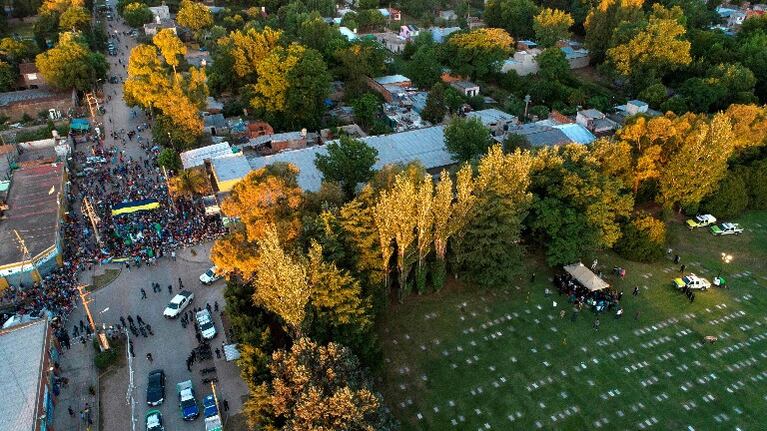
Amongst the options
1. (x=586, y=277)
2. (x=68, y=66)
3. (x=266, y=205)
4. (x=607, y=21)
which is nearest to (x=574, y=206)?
(x=586, y=277)

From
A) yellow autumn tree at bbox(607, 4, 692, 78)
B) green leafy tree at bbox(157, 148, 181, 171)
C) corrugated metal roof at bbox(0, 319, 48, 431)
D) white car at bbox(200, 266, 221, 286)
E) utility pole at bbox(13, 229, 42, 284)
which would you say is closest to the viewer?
corrugated metal roof at bbox(0, 319, 48, 431)

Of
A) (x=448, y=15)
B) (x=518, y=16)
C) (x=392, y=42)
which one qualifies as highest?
(x=518, y=16)

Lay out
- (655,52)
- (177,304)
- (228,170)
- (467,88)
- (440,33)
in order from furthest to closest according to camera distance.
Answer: (440,33), (467,88), (655,52), (228,170), (177,304)

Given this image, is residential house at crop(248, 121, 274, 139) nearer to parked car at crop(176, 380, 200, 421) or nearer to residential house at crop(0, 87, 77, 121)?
residential house at crop(0, 87, 77, 121)

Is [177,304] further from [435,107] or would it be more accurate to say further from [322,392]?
[435,107]

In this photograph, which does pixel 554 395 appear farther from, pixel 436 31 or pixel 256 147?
pixel 436 31

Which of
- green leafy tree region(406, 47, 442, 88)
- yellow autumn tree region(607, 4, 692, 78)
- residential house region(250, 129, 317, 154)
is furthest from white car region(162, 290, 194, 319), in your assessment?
yellow autumn tree region(607, 4, 692, 78)
